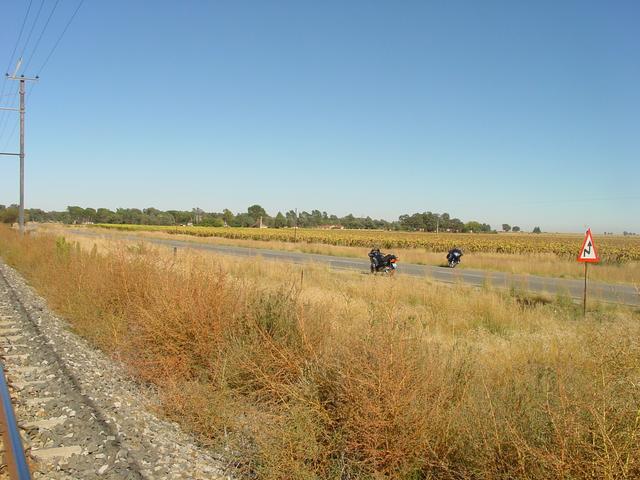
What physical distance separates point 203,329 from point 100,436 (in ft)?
7.07

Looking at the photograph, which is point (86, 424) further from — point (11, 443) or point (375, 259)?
point (375, 259)

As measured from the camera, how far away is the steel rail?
4.31 m

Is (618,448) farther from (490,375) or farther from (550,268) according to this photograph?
(550,268)

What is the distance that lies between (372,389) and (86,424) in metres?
3.40

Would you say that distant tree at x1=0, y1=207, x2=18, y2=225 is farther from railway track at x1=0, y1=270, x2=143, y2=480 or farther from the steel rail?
the steel rail

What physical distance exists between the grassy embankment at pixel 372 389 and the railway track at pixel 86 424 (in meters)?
0.31

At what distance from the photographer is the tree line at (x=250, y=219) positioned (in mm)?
146750

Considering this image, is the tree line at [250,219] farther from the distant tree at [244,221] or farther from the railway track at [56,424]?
the railway track at [56,424]

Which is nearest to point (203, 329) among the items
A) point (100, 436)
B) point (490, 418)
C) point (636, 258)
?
point (100, 436)

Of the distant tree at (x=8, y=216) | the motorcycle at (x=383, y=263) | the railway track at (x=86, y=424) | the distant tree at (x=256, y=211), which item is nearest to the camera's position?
the railway track at (x=86, y=424)

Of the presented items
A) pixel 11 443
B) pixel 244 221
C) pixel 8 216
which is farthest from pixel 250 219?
pixel 11 443

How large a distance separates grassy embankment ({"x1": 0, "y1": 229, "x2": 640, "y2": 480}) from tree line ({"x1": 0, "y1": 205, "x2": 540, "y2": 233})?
130669 mm

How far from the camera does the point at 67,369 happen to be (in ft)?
24.8

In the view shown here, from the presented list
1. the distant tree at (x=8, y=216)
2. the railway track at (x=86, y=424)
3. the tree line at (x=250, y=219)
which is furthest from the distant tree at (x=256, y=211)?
the railway track at (x=86, y=424)
